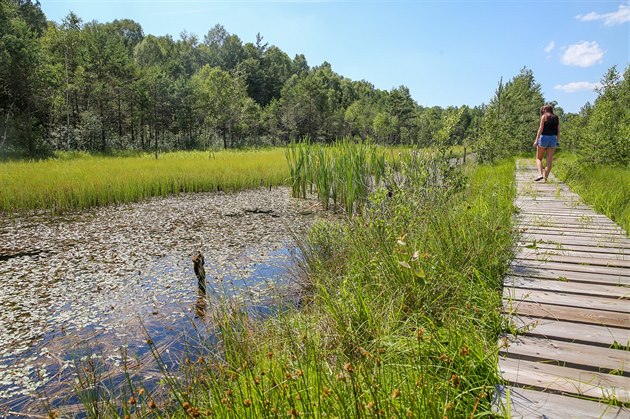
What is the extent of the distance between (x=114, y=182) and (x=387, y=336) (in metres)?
9.05

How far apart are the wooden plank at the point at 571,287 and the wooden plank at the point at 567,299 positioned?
0.16 feet

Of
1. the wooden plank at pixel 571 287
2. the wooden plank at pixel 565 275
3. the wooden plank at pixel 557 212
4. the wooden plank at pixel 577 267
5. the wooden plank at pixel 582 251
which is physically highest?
the wooden plank at pixel 557 212

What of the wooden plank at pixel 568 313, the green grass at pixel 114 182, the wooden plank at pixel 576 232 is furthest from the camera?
the green grass at pixel 114 182

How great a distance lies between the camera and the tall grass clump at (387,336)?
56.7 inches

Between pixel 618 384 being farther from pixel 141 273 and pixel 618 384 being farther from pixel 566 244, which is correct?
pixel 141 273

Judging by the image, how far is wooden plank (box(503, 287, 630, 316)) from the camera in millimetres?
2199

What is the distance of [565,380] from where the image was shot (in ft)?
5.04

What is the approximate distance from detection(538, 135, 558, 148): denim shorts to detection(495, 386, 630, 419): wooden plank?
7.15 metres

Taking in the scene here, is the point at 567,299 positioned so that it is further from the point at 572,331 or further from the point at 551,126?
the point at 551,126

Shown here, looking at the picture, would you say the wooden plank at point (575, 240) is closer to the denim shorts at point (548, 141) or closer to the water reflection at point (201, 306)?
the water reflection at point (201, 306)

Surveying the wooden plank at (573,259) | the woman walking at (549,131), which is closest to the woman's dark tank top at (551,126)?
the woman walking at (549,131)

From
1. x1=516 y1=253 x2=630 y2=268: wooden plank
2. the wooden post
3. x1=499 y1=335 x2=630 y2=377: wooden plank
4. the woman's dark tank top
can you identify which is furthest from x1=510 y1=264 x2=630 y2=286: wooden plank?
the woman's dark tank top

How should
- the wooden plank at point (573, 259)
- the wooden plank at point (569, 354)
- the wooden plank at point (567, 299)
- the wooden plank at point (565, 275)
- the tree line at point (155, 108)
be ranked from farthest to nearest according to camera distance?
the tree line at point (155, 108) → the wooden plank at point (573, 259) → the wooden plank at point (565, 275) → the wooden plank at point (567, 299) → the wooden plank at point (569, 354)

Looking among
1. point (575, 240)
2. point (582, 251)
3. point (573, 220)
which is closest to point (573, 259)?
point (582, 251)
